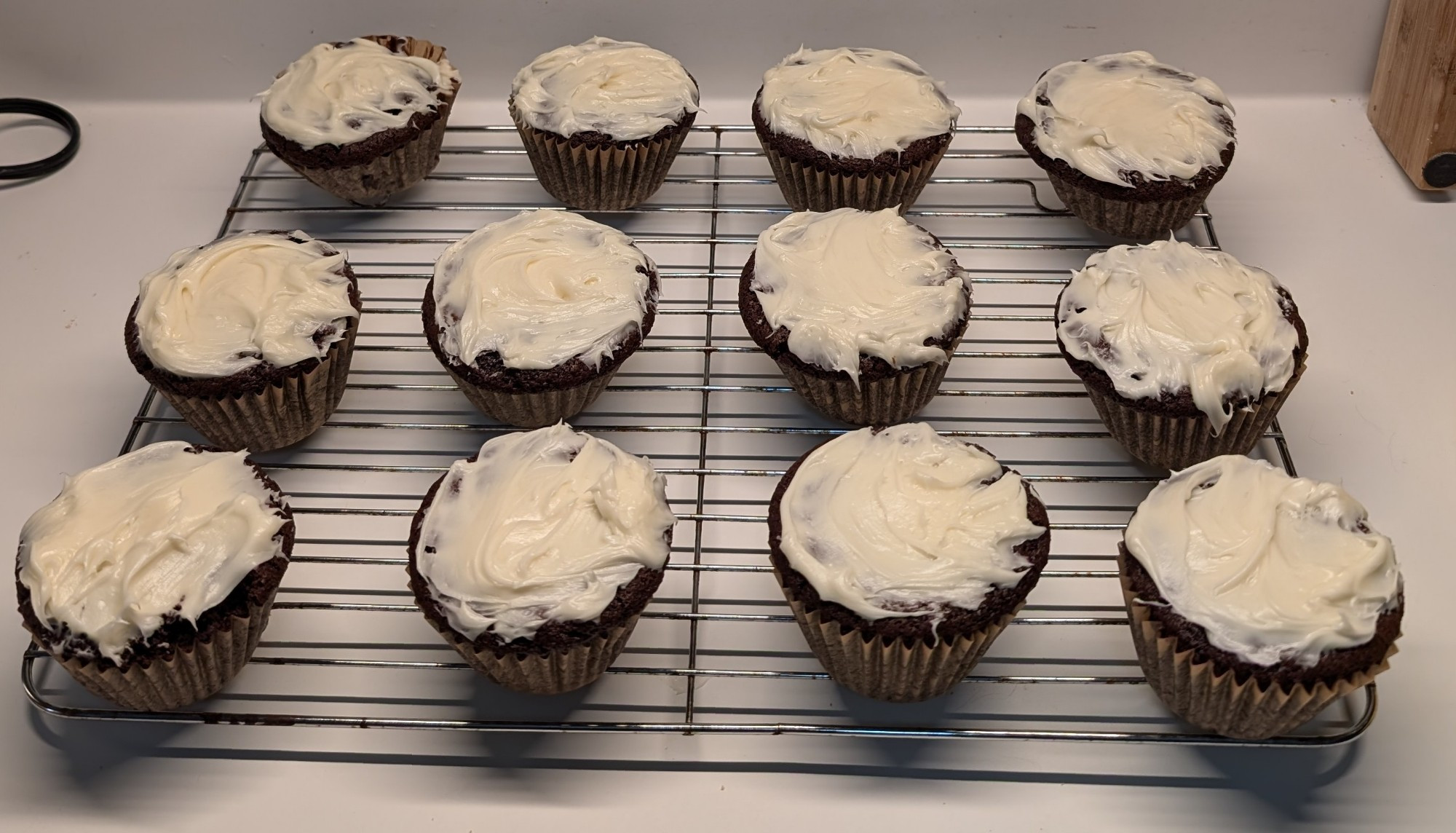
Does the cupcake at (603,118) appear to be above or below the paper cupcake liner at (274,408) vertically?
above

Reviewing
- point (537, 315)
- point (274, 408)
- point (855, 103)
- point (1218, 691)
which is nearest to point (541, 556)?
point (537, 315)

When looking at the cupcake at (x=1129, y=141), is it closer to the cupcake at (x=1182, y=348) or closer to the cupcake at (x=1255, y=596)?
the cupcake at (x=1182, y=348)

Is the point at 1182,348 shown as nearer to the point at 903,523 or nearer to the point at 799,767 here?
the point at 903,523

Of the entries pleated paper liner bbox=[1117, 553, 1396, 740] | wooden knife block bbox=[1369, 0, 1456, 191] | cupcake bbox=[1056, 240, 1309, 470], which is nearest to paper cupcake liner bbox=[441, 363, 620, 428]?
cupcake bbox=[1056, 240, 1309, 470]

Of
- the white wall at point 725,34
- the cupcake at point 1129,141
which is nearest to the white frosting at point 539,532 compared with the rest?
the cupcake at point 1129,141

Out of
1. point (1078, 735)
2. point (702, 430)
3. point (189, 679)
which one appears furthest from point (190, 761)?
point (1078, 735)

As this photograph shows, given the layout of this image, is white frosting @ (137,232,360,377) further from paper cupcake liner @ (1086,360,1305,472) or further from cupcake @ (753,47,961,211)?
paper cupcake liner @ (1086,360,1305,472)

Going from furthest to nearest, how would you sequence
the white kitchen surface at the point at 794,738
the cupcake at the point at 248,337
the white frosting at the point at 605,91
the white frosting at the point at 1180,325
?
1. the white frosting at the point at 605,91
2. the cupcake at the point at 248,337
3. the white frosting at the point at 1180,325
4. the white kitchen surface at the point at 794,738
